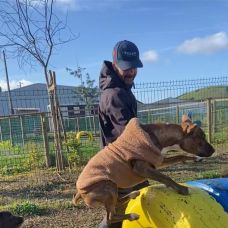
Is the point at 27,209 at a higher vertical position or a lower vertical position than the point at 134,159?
lower

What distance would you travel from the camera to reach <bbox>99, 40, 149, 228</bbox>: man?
3501mm

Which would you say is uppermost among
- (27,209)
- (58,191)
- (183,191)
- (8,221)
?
(183,191)

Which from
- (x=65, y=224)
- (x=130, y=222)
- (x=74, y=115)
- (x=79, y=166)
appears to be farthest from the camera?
(x=74, y=115)

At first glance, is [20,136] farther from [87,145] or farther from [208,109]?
[208,109]

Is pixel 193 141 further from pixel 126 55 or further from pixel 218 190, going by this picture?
pixel 126 55

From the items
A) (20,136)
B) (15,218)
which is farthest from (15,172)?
(15,218)

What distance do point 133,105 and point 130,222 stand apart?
35.7 inches

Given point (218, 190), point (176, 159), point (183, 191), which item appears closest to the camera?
point (183, 191)

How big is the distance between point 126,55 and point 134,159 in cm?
88

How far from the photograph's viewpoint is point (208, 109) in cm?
1265

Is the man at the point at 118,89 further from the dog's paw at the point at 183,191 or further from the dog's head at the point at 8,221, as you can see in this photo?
the dog's head at the point at 8,221

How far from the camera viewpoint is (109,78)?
3660 mm

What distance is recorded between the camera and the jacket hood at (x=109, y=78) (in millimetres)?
Result: 3635

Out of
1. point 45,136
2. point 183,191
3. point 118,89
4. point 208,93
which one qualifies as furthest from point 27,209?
point 208,93
